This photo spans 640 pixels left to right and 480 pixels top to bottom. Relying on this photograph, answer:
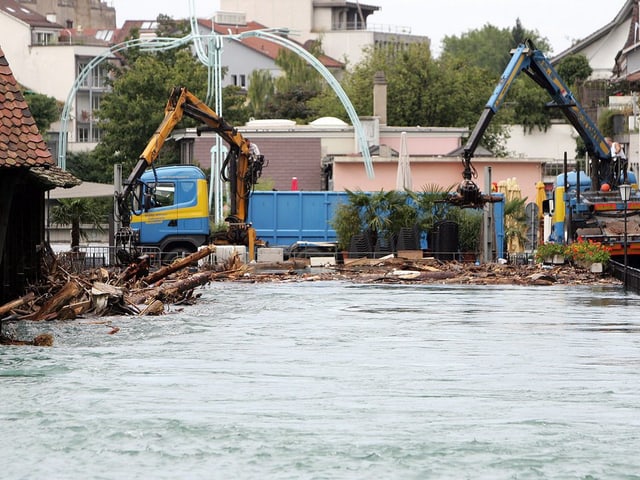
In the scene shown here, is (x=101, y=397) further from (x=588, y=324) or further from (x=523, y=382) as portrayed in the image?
(x=588, y=324)

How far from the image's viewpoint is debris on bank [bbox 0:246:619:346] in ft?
90.5

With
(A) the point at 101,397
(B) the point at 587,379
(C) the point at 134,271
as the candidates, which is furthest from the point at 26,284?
(B) the point at 587,379

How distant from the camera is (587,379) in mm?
20812

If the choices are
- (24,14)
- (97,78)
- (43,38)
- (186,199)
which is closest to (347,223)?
(186,199)

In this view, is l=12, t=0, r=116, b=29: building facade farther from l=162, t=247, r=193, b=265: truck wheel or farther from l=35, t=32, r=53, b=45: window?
l=162, t=247, r=193, b=265: truck wheel

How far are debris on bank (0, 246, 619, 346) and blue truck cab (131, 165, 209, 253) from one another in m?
2.57

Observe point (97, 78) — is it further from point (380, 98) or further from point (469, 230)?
point (469, 230)

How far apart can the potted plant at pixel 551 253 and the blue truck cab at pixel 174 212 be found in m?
9.42

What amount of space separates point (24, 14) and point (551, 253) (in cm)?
10205

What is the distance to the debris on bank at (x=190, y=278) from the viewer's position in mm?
27578

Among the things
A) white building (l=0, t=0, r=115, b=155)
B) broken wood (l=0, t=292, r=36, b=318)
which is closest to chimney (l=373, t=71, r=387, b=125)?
white building (l=0, t=0, r=115, b=155)

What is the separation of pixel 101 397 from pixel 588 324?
1142 cm

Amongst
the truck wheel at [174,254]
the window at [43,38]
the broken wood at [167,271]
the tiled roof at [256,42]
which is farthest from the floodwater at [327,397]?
the tiled roof at [256,42]

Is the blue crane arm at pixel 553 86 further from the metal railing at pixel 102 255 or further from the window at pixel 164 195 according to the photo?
the metal railing at pixel 102 255
